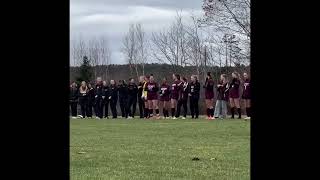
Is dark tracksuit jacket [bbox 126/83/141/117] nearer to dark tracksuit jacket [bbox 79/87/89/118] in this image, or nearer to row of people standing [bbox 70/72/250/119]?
row of people standing [bbox 70/72/250/119]

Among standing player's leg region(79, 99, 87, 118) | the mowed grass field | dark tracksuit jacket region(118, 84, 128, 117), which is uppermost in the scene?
dark tracksuit jacket region(118, 84, 128, 117)

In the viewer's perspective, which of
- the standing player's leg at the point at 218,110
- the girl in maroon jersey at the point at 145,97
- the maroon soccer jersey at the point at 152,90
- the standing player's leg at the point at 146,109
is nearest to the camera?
the standing player's leg at the point at 218,110

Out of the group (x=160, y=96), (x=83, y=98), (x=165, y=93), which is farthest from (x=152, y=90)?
(x=83, y=98)

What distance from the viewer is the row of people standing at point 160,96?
28.1 metres

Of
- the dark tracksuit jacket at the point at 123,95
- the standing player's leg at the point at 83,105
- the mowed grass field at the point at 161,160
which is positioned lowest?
the mowed grass field at the point at 161,160

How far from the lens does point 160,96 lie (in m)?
Result: 31.2

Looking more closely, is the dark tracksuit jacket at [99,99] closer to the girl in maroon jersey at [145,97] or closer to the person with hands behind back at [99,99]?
the person with hands behind back at [99,99]

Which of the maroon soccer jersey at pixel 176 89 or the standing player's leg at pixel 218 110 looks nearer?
the standing player's leg at pixel 218 110

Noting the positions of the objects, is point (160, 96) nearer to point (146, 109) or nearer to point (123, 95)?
point (146, 109)

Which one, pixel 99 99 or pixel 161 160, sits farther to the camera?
pixel 99 99

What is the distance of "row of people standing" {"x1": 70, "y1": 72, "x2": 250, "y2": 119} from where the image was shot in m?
28.1

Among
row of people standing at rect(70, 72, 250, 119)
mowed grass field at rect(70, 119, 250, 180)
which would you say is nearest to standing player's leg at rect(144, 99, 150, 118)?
row of people standing at rect(70, 72, 250, 119)

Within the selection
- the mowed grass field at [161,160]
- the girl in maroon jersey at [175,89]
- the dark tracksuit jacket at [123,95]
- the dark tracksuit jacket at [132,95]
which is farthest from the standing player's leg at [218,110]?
the mowed grass field at [161,160]
